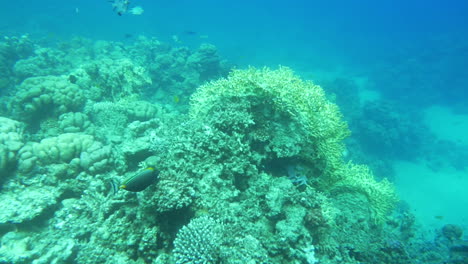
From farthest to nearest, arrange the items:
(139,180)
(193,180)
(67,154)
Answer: (67,154), (193,180), (139,180)

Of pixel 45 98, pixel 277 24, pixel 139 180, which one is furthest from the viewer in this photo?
pixel 277 24

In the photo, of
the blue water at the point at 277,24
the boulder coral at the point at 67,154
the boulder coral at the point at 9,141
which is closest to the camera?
the boulder coral at the point at 9,141

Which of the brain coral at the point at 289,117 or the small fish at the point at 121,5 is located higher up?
the small fish at the point at 121,5

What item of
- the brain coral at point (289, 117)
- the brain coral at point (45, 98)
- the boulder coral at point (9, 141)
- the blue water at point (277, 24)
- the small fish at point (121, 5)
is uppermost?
the blue water at point (277, 24)

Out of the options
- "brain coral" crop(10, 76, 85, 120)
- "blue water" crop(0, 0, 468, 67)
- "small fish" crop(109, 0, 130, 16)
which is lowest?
"brain coral" crop(10, 76, 85, 120)

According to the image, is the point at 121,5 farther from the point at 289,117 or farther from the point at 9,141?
the point at 289,117

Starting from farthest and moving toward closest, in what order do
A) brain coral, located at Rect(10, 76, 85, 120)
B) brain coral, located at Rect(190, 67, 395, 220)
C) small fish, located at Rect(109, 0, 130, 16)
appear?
small fish, located at Rect(109, 0, 130, 16) → brain coral, located at Rect(10, 76, 85, 120) → brain coral, located at Rect(190, 67, 395, 220)

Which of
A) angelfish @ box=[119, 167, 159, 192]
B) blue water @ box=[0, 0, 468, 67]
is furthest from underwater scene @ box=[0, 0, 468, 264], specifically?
blue water @ box=[0, 0, 468, 67]

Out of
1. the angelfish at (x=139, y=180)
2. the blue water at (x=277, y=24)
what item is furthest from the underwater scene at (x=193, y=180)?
the blue water at (x=277, y=24)

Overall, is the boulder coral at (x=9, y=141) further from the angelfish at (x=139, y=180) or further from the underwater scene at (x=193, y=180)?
the angelfish at (x=139, y=180)

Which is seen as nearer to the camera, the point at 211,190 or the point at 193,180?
the point at 193,180

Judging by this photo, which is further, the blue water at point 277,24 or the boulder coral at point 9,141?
the blue water at point 277,24

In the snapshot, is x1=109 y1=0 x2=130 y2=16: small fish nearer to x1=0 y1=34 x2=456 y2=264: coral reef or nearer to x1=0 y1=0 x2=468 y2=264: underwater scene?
x1=0 y1=0 x2=468 y2=264: underwater scene

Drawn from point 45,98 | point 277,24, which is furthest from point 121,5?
point 277,24
